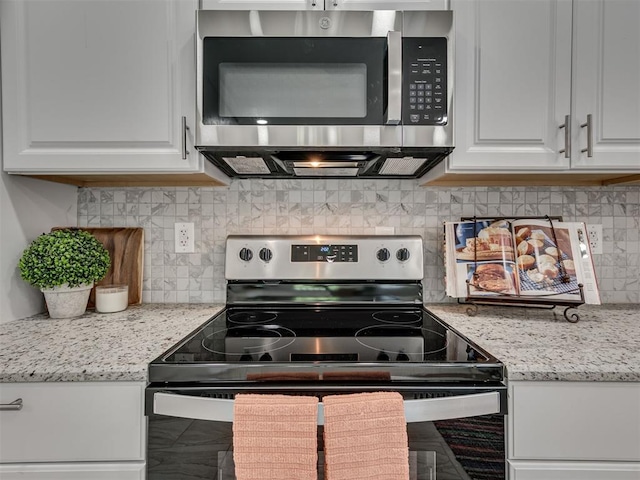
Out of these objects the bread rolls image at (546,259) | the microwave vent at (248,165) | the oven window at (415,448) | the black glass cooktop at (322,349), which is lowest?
the oven window at (415,448)

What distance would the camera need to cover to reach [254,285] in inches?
55.7

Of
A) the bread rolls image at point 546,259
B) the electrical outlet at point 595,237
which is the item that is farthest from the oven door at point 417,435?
the electrical outlet at point 595,237

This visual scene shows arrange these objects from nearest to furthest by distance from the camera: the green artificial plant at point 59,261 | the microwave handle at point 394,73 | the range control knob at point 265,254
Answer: the microwave handle at point 394,73, the green artificial plant at point 59,261, the range control knob at point 265,254

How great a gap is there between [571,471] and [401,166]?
3.12 feet

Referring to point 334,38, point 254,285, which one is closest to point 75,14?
point 334,38

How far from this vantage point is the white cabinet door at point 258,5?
115 centimetres

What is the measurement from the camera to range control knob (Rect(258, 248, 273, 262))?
140 centimetres

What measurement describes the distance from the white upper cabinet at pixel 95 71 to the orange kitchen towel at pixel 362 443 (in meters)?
0.85

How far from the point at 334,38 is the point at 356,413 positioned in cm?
99

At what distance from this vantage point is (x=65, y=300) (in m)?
1.24

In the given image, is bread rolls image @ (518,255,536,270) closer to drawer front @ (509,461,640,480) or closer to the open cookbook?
the open cookbook

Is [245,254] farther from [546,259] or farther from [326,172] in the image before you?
[546,259]

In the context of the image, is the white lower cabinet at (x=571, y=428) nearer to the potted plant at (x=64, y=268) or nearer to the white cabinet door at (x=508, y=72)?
the white cabinet door at (x=508, y=72)

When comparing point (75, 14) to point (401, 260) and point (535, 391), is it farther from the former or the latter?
point (535, 391)
